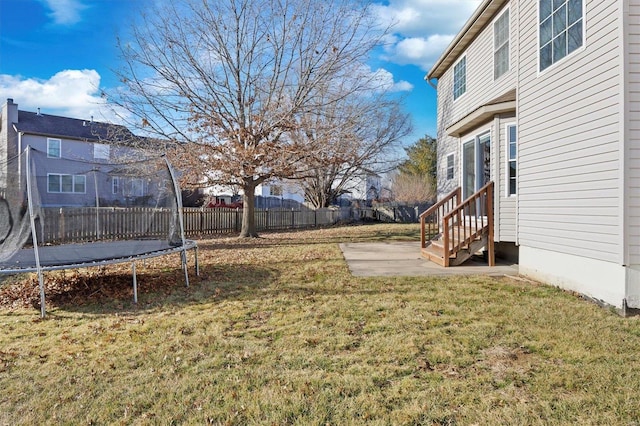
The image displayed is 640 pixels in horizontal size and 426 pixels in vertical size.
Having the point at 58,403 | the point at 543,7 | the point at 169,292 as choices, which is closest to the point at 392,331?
the point at 58,403

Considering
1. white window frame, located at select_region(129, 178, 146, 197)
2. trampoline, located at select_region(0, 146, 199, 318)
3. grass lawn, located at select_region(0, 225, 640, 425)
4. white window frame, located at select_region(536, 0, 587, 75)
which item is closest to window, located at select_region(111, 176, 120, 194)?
trampoline, located at select_region(0, 146, 199, 318)

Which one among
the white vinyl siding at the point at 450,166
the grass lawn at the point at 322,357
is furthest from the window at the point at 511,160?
the white vinyl siding at the point at 450,166

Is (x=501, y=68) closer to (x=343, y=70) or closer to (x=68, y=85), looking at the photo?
(x=343, y=70)

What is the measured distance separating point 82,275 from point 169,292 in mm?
2490

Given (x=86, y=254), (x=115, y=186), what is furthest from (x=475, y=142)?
(x=86, y=254)

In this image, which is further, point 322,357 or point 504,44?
point 504,44

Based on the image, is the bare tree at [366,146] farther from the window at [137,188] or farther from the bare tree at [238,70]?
the window at [137,188]

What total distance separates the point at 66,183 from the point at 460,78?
10515 millimetres

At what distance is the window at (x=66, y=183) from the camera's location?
590 cm

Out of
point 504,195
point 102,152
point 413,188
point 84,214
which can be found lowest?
point 84,214

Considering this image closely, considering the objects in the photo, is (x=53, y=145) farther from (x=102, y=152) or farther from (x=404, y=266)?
(x=404, y=266)

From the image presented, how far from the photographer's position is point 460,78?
36.7 feet

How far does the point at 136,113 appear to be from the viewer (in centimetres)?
1202

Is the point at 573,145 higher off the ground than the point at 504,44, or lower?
lower
